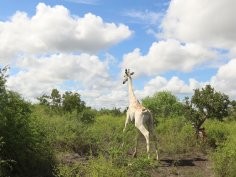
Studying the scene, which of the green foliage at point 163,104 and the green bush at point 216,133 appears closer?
the green bush at point 216,133

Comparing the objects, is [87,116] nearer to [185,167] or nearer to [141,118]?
[141,118]

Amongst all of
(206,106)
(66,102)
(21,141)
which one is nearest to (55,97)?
(66,102)

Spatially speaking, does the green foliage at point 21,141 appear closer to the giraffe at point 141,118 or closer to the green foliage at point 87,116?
the giraffe at point 141,118

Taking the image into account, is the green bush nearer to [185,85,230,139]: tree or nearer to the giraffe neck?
[185,85,230,139]: tree

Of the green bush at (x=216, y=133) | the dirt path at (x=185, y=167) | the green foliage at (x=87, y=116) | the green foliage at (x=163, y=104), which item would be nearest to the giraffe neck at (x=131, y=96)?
the dirt path at (x=185, y=167)

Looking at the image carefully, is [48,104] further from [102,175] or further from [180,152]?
[102,175]

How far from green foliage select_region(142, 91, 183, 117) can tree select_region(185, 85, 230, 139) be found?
7765 mm

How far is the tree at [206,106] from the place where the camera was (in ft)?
66.4

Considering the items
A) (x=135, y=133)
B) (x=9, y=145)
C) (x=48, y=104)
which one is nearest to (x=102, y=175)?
(x=9, y=145)

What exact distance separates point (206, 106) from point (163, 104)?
12.0 m

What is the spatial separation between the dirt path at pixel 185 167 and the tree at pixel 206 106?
3068 millimetres

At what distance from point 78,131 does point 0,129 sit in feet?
16.1

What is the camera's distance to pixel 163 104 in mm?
32438

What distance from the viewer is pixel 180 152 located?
Result: 1808cm
